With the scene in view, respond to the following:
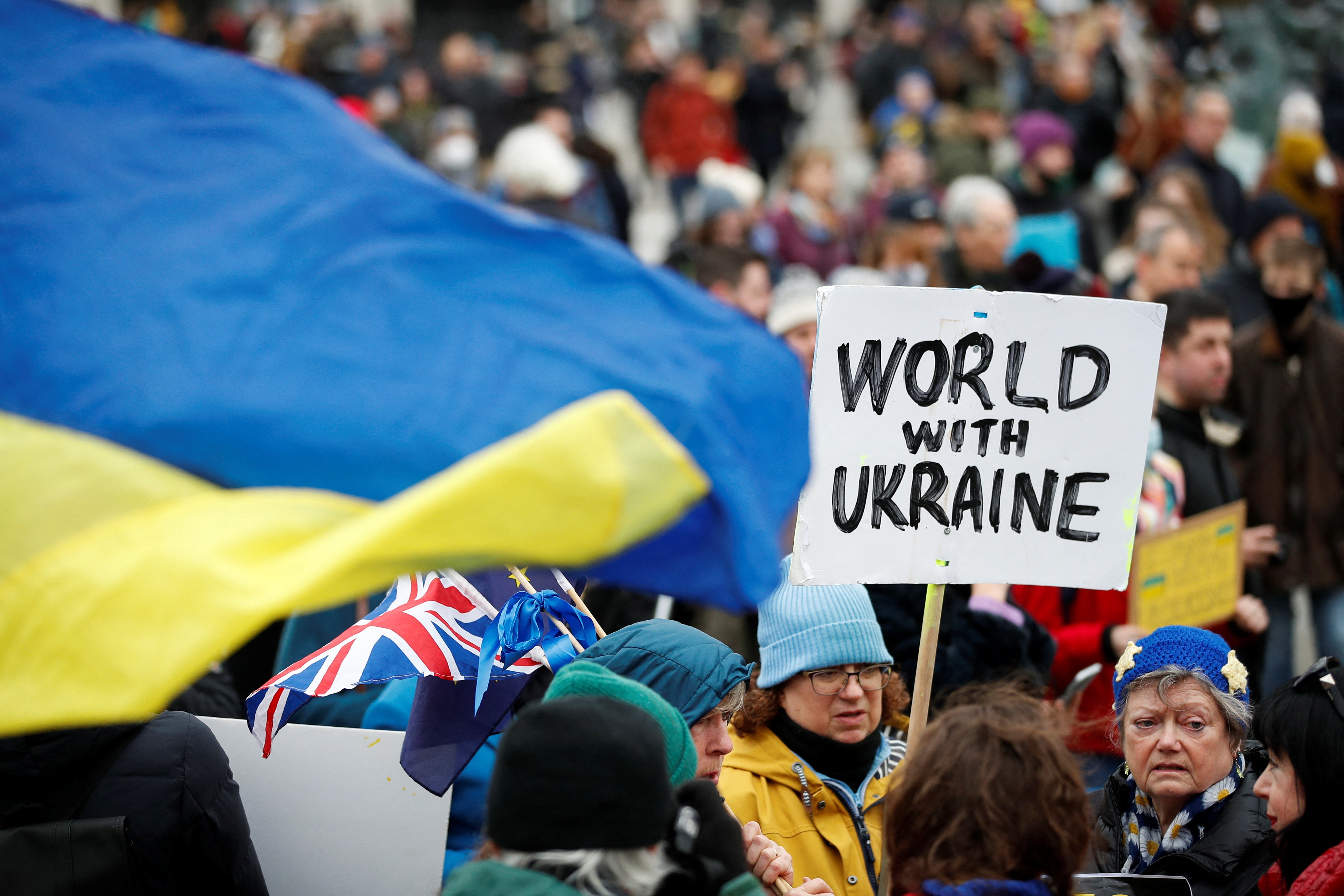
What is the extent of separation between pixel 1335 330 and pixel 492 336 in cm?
485

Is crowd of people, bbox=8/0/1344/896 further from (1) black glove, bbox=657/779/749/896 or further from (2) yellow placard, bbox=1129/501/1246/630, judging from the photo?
(2) yellow placard, bbox=1129/501/1246/630

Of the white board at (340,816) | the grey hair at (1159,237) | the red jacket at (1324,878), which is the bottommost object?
the white board at (340,816)

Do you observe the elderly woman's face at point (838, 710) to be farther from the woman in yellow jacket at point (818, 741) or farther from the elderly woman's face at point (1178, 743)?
the elderly woman's face at point (1178, 743)

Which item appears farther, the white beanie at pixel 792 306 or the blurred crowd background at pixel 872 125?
the blurred crowd background at pixel 872 125

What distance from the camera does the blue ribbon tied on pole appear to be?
313cm

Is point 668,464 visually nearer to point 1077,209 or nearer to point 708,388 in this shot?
point 708,388

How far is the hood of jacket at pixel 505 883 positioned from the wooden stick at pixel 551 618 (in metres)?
1.12

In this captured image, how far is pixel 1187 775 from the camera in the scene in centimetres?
328

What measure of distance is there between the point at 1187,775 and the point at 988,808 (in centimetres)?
111

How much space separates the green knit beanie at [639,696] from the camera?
2592 millimetres

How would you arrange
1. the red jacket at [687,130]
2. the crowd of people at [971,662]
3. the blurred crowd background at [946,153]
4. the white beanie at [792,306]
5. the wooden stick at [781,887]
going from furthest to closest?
the red jacket at [687,130] → the white beanie at [792,306] → the blurred crowd background at [946,153] → the wooden stick at [781,887] → the crowd of people at [971,662]

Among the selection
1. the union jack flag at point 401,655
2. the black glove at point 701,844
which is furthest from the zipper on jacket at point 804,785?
the black glove at point 701,844

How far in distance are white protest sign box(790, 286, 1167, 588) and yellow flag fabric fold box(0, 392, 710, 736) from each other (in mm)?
1334

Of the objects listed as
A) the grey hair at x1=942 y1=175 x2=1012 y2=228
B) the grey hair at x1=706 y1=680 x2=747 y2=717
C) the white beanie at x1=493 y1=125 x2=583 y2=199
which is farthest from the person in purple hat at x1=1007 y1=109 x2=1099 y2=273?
the grey hair at x1=706 y1=680 x2=747 y2=717
